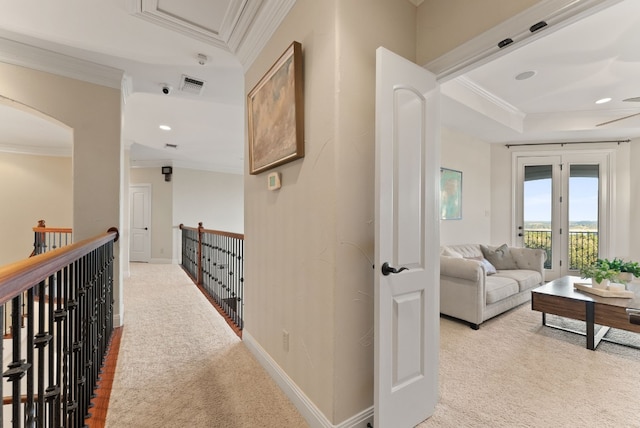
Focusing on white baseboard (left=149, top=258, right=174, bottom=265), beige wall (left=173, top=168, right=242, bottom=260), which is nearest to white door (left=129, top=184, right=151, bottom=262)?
white baseboard (left=149, top=258, right=174, bottom=265)

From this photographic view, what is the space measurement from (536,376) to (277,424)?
6.40 ft

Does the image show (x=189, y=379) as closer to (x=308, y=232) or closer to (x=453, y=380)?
(x=308, y=232)

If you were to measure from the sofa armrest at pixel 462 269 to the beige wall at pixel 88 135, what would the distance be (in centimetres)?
348

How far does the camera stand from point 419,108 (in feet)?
5.55

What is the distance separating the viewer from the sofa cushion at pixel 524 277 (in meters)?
3.71

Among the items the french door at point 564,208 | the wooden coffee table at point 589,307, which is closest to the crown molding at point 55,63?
the wooden coffee table at point 589,307

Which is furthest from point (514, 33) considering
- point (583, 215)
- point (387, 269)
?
point (583, 215)

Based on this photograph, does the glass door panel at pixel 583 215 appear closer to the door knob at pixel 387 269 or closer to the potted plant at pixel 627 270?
the potted plant at pixel 627 270

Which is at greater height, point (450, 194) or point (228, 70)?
point (228, 70)

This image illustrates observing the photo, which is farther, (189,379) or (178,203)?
(178,203)

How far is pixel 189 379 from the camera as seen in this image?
6.88 feet

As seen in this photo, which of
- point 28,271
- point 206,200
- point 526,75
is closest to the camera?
point 28,271

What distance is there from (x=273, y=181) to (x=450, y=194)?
357cm

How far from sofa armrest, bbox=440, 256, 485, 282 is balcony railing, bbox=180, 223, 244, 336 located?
2.25 metres
